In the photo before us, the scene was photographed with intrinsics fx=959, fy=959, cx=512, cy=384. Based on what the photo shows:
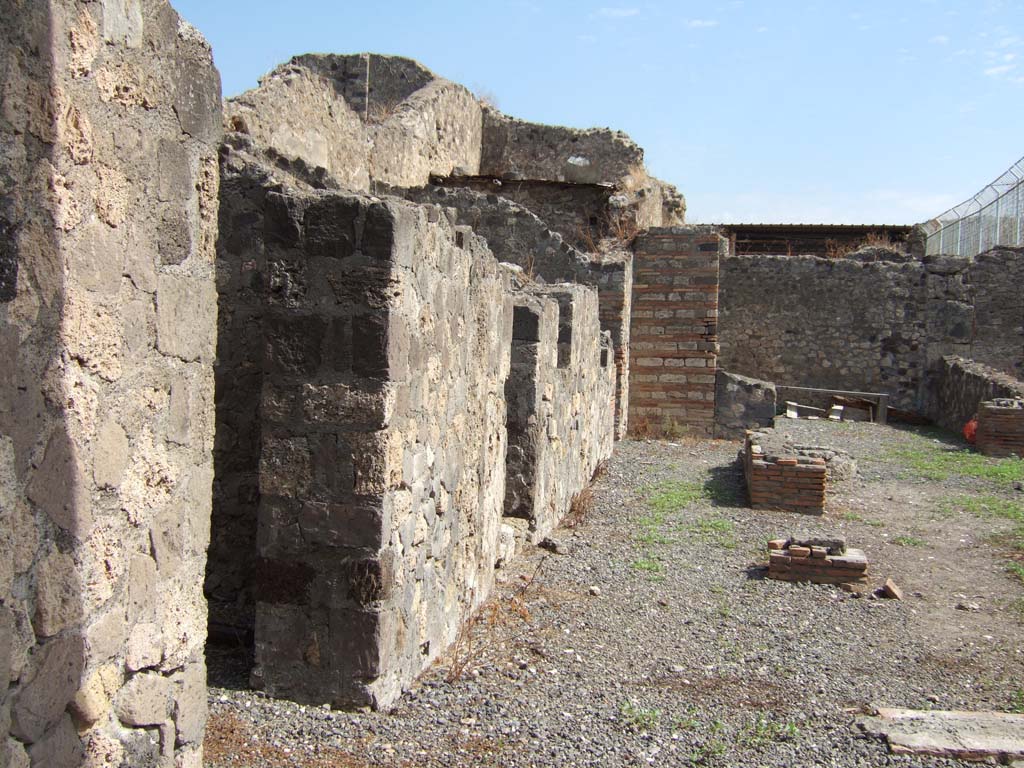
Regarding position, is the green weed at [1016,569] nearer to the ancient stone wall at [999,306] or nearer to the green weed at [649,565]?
the green weed at [649,565]

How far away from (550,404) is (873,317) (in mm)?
13760

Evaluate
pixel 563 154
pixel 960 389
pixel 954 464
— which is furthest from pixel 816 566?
pixel 563 154

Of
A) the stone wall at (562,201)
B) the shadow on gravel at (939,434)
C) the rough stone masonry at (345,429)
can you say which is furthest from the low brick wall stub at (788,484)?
the stone wall at (562,201)

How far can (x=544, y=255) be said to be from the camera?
12273 mm

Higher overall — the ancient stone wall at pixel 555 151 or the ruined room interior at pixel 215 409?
the ancient stone wall at pixel 555 151

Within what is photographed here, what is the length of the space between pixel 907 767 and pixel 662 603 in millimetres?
2068

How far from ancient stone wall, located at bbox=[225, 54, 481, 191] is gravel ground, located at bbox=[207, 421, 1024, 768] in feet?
12.4

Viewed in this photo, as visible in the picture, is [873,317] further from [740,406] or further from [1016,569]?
[1016,569]

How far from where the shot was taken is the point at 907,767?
135 inches

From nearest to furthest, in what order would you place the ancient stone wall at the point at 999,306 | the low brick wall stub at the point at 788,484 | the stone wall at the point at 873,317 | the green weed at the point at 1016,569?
the green weed at the point at 1016,569, the low brick wall stub at the point at 788,484, the stone wall at the point at 873,317, the ancient stone wall at the point at 999,306

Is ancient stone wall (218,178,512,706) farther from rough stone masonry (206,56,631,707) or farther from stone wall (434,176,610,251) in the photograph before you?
stone wall (434,176,610,251)

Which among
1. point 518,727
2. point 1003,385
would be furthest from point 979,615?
point 1003,385

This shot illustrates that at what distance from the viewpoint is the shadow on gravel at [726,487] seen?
27.6 feet

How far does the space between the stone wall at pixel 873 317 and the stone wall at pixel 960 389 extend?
0.55 m
